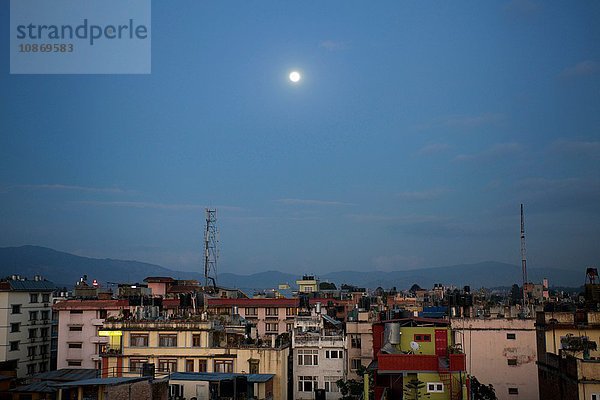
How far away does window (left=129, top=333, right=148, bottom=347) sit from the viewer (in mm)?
46906

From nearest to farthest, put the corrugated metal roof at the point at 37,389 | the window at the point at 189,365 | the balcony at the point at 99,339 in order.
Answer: the corrugated metal roof at the point at 37,389 < the window at the point at 189,365 < the balcony at the point at 99,339

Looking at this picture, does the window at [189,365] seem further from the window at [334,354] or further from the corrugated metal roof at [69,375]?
the window at [334,354]

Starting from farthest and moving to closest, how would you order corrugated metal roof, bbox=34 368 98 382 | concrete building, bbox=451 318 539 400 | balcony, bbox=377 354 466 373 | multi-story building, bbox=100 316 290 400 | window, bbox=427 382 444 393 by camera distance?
concrete building, bbox=451 318 539 400 → corrugated metal roof, bbox=34 368 98 382 → multi-story building, bbox=100 316 290 400 → balcony, bbox=377 354 466 373 → window, bbox=427 382 444 393

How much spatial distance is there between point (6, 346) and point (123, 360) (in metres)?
18.0

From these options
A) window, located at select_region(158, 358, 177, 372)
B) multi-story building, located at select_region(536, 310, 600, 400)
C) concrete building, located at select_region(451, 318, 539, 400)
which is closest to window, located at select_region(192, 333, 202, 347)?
window, located at select_region(158, 358, 177, 372)

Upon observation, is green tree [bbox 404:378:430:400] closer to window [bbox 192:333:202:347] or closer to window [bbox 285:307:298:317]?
window [bbox 192:333:202:347]

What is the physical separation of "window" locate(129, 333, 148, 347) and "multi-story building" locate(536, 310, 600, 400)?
26053mm

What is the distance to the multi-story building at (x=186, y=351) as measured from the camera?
45.2 m

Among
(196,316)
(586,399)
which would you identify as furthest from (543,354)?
(196,316)

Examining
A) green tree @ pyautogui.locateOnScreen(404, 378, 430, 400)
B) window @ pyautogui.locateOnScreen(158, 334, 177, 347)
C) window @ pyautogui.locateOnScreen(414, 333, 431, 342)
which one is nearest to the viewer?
green tree @ pyautogui.locateOnScreen(404, 378, 430, 400)

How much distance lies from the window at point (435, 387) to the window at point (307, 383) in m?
15.4

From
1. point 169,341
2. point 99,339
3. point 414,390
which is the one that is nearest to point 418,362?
point 414,390

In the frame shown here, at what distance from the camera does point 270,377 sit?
138 feet

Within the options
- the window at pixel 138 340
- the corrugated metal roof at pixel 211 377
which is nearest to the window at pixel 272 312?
the window at pixel 138 340
